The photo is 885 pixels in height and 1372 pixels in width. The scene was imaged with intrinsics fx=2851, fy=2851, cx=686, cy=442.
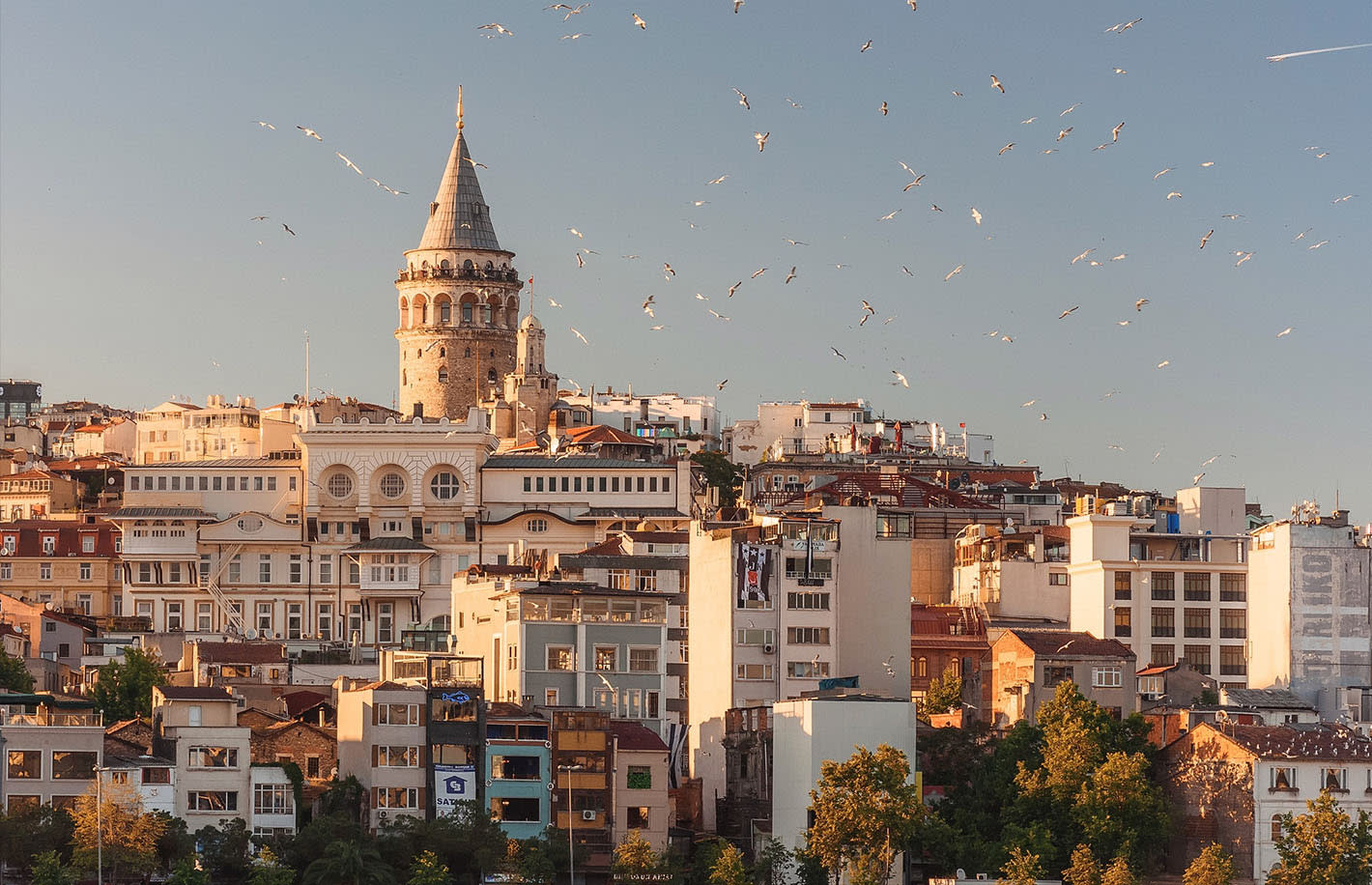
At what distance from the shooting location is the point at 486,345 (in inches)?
6614

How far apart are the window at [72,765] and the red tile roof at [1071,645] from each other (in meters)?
30.2

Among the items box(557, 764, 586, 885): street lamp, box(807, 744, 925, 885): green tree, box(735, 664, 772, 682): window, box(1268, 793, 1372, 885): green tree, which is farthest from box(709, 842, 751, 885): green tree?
box(735, 664, 772, 682): window

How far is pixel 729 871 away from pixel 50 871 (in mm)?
17482

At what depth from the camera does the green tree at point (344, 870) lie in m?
72.9

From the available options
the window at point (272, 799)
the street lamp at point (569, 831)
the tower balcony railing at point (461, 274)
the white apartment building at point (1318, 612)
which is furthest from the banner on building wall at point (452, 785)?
the tower balcony railing at point (461, 274)

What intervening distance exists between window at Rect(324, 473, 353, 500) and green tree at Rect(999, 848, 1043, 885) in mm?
64989

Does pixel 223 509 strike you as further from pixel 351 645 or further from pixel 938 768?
pixel 938 768

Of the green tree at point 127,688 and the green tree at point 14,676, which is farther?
the green tree at point 14,676

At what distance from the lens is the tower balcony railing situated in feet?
546

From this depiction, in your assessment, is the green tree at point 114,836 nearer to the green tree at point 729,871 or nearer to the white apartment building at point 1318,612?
the green tree at point 729,871

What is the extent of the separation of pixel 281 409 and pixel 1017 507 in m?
47.7

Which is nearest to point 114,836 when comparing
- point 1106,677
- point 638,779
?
point 638,779

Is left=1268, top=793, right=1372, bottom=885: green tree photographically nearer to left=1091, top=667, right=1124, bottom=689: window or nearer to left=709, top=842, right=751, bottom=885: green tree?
left=709, top=842, right=751, bottom=885: green tree

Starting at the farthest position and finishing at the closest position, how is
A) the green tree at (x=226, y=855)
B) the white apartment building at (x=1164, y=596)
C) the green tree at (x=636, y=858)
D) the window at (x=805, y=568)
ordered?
the white apartment building at (x=1164, y=596) < the window at (x=805, y=568) < the green tree at (x=636, y=858) < the green tree at (x=226, y=855)
